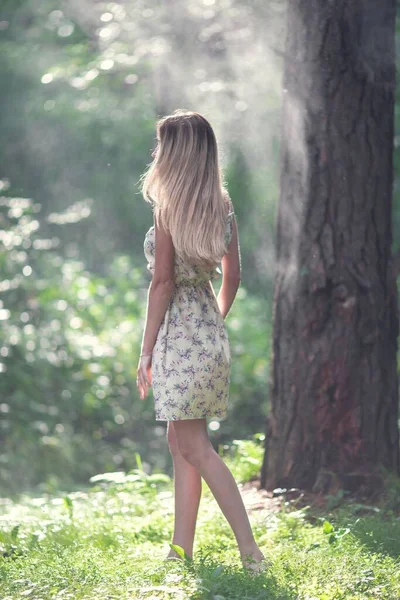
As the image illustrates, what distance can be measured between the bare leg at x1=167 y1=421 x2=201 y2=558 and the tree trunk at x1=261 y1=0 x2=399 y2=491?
114 cm

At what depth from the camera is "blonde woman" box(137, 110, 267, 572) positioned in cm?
395

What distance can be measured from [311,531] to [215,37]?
5.02m

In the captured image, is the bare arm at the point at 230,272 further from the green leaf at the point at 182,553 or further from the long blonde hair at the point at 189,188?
the green leaf at the point at 182,553

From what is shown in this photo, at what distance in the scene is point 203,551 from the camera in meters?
4.44

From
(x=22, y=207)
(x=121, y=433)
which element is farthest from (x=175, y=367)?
(x=121, y=433)

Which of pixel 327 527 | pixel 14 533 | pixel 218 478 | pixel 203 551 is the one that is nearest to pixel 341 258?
pixel 327 527

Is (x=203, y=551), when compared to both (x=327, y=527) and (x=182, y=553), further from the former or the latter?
(x=327, y=527)

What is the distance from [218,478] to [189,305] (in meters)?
0.78

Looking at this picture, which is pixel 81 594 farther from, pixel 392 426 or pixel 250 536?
pixel 392 426

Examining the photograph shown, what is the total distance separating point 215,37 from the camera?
8.10m

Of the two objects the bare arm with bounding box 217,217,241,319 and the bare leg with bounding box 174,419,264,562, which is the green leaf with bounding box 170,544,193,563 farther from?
the bare arm with bounding box 217,217,241,319

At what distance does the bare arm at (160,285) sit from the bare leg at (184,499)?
1.48 ft

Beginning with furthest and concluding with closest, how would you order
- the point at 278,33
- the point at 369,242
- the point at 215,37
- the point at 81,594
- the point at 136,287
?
the point at 136,287 → the point at 215,37 → the point at 278,33 → the point at 369,242 → the point at 81,594

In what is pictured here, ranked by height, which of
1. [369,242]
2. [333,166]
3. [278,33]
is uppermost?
[278,33]
